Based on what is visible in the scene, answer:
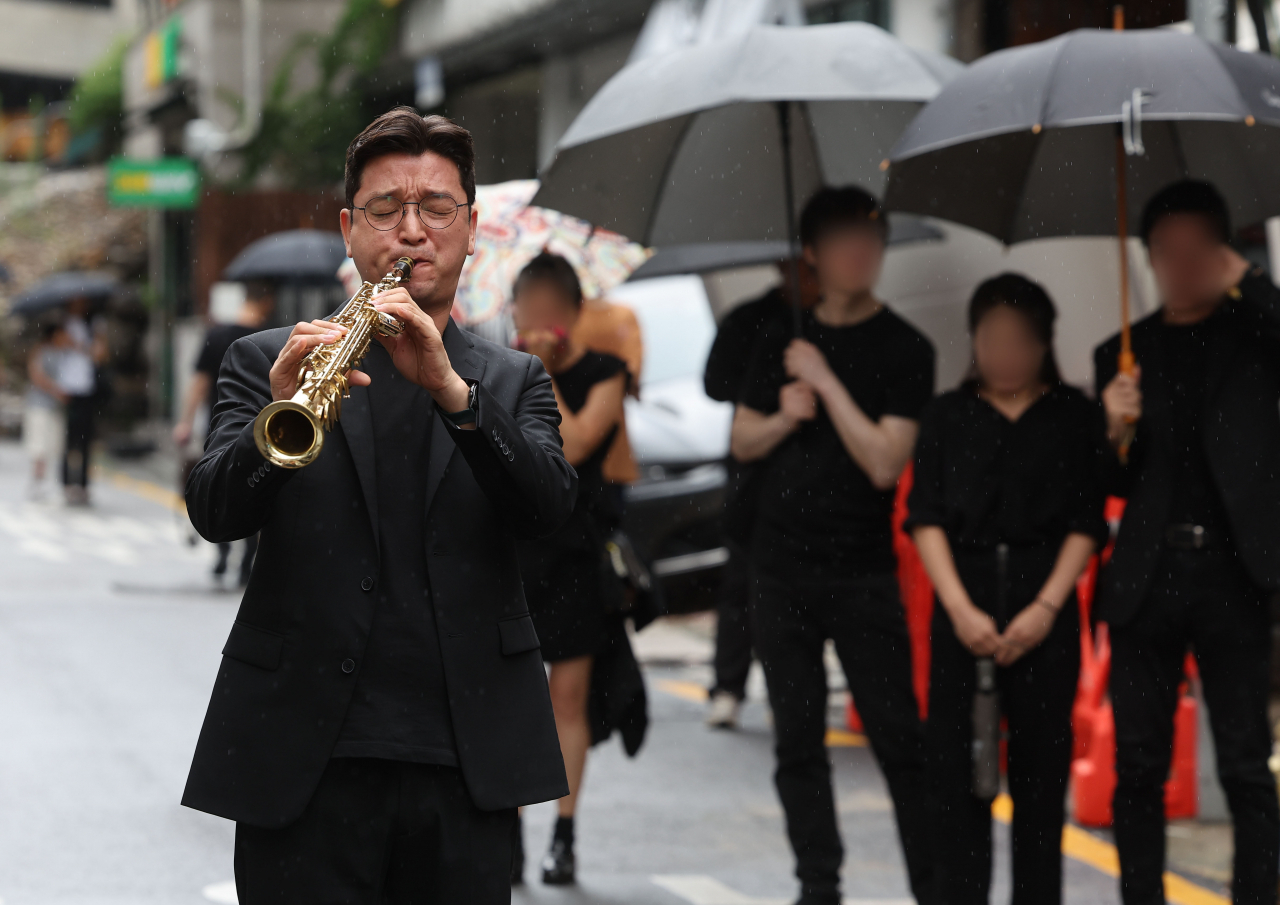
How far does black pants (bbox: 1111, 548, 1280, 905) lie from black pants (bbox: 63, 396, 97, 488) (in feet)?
47.5

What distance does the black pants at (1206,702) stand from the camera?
4.05 metres

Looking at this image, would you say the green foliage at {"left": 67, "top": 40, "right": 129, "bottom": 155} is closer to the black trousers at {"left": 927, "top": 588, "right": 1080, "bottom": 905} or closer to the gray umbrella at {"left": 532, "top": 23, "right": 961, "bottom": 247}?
the gray umbrella at {"left": 532, "top": 23, "right": 961, "bottom": 247}

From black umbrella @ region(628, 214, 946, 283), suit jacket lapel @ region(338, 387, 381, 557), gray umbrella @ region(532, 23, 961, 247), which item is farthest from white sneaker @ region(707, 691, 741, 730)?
suit jacket lapel @ region(338, 387, 381, 557)

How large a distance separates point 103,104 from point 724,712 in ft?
103

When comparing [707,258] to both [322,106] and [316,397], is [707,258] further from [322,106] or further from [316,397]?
[322,106]

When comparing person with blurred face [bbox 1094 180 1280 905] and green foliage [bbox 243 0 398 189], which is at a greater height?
green foliage [bbox 243 0 398 189]

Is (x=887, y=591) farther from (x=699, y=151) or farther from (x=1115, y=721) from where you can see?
(x=699, y=151)

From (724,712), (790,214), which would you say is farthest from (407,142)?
(724,712)

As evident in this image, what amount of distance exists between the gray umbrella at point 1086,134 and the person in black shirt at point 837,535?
1.24 ft

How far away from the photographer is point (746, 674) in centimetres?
760

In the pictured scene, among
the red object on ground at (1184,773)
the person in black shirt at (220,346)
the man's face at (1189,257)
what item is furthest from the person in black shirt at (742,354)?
the person in black shirt at (220,346)

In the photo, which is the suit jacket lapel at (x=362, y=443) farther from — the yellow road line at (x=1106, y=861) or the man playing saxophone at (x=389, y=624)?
the yellow road line at (x=1106, y=861)

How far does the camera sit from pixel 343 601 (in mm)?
2447

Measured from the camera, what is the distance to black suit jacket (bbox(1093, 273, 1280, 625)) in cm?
407
